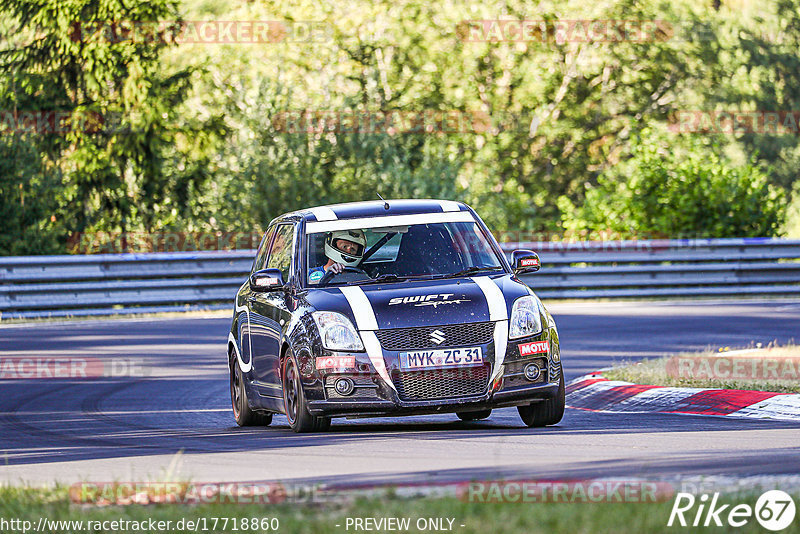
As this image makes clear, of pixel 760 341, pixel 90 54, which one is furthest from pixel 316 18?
pixel 760 341

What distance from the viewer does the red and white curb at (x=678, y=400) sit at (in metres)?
10.8

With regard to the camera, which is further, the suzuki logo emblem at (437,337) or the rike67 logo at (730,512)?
the suzuki logo emblem at (437,337)

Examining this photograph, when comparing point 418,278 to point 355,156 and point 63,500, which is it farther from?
point 355,156

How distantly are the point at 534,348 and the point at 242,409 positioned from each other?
289cm

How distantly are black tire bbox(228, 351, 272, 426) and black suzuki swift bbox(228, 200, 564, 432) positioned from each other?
219 millimetres

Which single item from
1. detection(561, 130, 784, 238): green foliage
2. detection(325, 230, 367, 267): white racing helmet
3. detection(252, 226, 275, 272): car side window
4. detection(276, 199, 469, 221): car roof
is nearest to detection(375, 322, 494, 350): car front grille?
detection(325, 230, 367, 267): white racing helmet

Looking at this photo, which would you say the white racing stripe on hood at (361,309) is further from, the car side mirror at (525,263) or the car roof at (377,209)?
the car side mirror at (525,263)

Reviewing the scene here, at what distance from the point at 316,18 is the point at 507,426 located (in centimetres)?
2985

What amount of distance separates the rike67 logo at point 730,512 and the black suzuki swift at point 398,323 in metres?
3.68

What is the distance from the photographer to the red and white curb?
1081 centimetres

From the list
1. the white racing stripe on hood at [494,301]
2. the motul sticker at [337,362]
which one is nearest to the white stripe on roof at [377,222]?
the white racing stripe on hood at [494,301]

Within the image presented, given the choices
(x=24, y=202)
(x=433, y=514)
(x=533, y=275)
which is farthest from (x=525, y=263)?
(x=24, y=202)

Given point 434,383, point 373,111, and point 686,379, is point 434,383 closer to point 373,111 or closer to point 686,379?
point 686,379

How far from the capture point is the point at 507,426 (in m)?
10.7
